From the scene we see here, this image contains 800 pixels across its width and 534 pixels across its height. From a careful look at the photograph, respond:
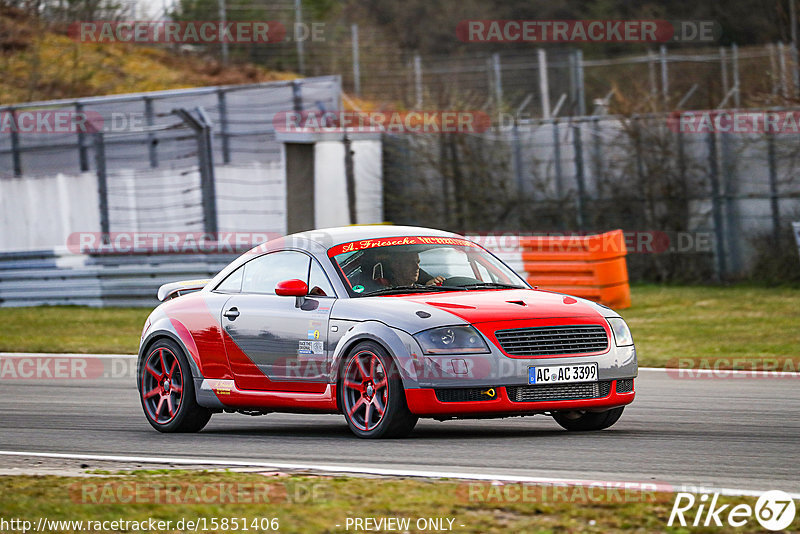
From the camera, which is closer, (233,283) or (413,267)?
(413,267)

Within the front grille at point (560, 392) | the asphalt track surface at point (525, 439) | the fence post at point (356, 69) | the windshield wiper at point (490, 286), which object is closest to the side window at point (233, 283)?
the asphalt track surface at point (525, 439)

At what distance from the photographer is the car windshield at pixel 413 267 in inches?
371

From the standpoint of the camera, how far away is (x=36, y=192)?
28453 mm

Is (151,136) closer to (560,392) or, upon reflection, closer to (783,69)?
(783,69)

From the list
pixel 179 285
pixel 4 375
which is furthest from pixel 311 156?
pixel 179 285

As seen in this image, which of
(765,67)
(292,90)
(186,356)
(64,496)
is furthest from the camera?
(292,90)

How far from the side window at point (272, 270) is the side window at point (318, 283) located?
7 centimetres

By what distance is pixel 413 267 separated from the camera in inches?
378

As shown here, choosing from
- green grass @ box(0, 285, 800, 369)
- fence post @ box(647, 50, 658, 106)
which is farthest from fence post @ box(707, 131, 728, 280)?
fence post @ box(647, 50, 658, 106)

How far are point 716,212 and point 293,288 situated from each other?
15179 mm

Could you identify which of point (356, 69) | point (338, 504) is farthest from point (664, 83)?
point (338, 504)

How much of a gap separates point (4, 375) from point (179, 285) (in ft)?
15.2

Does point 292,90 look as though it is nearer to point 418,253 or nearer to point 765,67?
point 765,67

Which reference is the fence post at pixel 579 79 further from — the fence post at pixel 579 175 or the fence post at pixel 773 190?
the fence post at pixel 773 190
